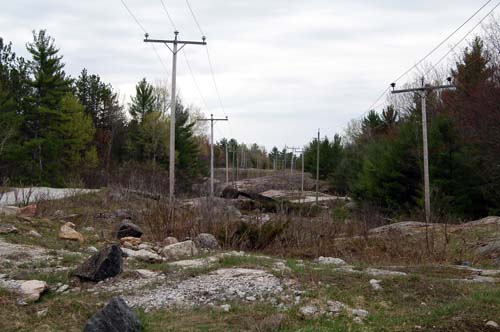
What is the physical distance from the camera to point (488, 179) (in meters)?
23.5

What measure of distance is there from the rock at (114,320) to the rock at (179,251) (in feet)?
11.0

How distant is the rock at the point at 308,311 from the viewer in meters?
5.20

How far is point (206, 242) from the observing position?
9539 millimetres

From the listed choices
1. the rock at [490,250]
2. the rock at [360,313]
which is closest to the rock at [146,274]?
the rock at [360,313]

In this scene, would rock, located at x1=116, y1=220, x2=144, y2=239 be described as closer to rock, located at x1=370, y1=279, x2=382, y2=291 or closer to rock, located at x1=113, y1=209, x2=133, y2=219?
rock, located at x1=113, y1=209, x2=133, y2=219

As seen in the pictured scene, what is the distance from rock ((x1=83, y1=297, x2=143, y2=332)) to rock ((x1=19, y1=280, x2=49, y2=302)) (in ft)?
4.56

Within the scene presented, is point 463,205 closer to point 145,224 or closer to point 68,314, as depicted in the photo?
point 145,224

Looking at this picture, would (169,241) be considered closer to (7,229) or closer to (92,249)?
(92,249)

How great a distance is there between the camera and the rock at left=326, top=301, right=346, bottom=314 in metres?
5.31

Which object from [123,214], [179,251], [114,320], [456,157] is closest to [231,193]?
[456,157]

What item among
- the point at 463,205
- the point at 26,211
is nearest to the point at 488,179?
the point at 463,205

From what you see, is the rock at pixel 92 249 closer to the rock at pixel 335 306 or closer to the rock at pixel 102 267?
the rock at pixel 102 267

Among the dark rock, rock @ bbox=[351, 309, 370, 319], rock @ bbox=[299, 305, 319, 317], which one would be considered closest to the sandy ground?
rock @ bbox=[299, 305, 319, 317]

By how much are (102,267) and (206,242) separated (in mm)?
3200
